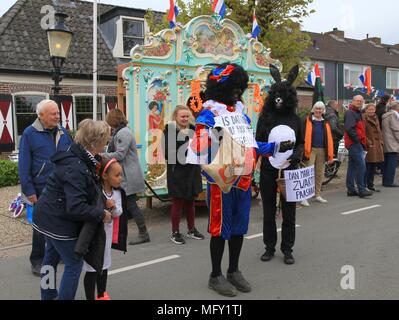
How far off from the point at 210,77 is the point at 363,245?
2995mm

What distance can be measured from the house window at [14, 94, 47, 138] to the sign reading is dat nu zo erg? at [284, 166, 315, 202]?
1109 centimetres

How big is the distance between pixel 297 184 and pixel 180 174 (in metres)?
1.67

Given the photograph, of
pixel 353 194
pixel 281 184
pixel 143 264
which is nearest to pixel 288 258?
pixel 281 184

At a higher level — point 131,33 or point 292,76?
point 131,33

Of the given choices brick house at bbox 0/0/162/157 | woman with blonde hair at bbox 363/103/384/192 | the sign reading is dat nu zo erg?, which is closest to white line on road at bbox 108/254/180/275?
the sign reading is dat nu zo erg?

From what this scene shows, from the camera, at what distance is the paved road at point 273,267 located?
3.92m

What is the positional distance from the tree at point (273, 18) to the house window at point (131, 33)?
15.3 ft

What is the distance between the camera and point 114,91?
49.9ft

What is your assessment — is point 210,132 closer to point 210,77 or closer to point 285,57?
point 210,77

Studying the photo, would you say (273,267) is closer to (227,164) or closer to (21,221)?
(227,164)

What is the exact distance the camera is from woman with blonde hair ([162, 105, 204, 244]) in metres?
5.59

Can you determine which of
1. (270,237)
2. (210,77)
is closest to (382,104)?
(270,237)

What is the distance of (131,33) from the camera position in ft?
53.4

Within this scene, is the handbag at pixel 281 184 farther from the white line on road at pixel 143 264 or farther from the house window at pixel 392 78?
the house window at pixel 392 78
